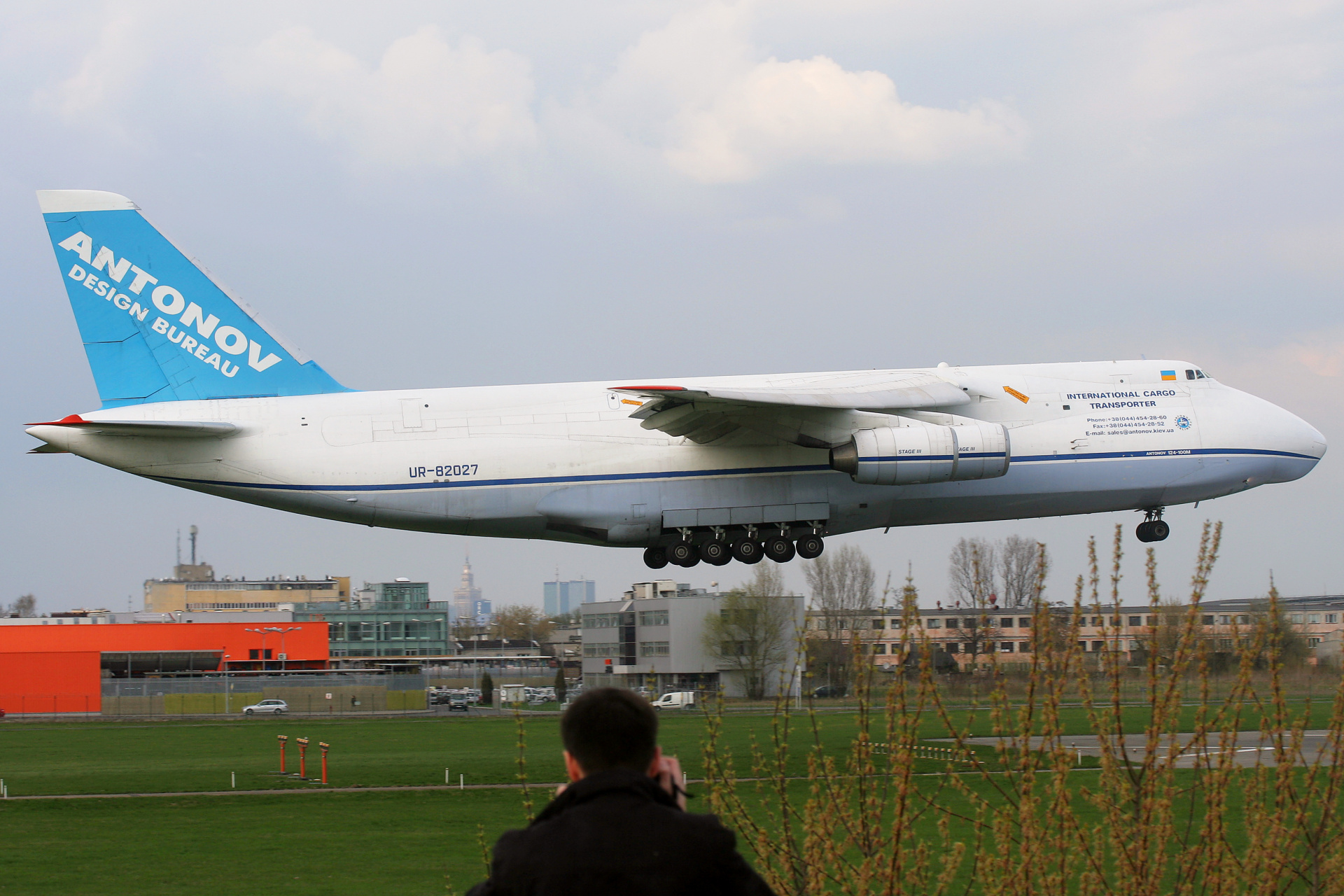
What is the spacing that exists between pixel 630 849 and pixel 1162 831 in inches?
184

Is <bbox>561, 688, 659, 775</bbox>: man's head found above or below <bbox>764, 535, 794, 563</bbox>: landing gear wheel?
below

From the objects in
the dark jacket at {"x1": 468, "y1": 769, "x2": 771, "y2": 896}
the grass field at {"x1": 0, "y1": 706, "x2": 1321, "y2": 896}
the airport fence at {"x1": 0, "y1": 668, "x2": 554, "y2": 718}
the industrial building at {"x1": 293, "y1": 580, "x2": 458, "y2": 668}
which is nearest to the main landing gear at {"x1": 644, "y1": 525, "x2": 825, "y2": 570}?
the grass field at {"x1": 0, "y1": 706, "x2": 1321, "y2": 896}

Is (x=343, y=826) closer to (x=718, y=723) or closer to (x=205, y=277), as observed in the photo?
(x=205, y=277)

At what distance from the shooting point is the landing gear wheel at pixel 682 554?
20562 millimetres

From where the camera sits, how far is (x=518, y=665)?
118m

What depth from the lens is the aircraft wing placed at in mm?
19469

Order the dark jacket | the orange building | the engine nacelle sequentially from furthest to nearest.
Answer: the orange building
the engine nacelle
the dark jacket

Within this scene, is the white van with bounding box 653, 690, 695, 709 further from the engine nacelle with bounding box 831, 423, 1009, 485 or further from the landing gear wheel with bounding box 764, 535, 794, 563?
the engine nacelle with bounding box 831, 423, 1009, 485

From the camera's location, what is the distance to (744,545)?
20531 millimetres

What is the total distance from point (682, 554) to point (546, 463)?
2.57m

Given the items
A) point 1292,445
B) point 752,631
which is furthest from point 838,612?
point 752,631

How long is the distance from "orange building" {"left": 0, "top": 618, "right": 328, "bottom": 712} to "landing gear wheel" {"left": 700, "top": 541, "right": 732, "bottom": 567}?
56.8 m

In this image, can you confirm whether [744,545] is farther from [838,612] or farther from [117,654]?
[117,654]

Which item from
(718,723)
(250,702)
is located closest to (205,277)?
(718,723)
